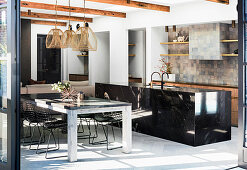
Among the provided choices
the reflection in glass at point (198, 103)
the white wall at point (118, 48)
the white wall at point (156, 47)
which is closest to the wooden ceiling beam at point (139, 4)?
the white wall at point (156, 47)

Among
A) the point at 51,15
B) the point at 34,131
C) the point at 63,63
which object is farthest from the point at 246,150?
the point at 63,63

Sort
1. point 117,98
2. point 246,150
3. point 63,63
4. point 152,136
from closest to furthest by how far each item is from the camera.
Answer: point 246,150
point 152,136
point 117,98
point 63,63

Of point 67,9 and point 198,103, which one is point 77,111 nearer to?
point 198,103

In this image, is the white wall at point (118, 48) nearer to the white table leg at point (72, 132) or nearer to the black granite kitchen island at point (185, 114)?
the black granite kitchen island at point (185, 114)

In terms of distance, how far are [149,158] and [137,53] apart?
725cm

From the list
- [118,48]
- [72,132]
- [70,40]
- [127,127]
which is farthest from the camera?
[118,48]

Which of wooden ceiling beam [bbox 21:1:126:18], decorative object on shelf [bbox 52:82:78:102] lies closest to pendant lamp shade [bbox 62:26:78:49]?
decorative object on shelf [bbox 52:82:78:102]

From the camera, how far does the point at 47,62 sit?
1409 cm

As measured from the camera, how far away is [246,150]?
15.9 ft

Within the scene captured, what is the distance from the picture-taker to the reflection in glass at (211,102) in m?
6.33

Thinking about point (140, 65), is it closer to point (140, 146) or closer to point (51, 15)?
point (51, 15)

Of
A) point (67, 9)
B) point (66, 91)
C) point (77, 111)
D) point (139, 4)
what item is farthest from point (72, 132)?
point (67, 9)

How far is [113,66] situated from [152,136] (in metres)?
4.78

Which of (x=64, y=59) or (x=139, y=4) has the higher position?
(x=139, y=4)
